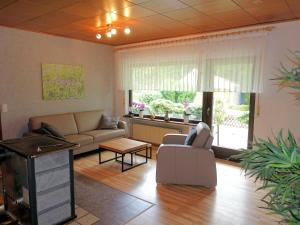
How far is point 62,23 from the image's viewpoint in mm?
3713

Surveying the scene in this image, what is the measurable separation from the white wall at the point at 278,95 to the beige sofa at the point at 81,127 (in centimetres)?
293

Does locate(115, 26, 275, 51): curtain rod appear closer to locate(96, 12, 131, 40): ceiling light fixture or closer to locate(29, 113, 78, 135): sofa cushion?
locate(96, 12, 131, 40): ceiling light fixture

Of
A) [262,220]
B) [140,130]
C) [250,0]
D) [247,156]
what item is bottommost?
[262,220]

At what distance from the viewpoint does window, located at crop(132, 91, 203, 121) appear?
4.85 meters

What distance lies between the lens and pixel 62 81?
4.86 m

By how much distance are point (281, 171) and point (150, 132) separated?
439 centimetres

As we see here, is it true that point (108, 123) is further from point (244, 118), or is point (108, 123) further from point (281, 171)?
point (281, 171)

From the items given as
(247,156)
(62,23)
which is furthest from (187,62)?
(247,156)

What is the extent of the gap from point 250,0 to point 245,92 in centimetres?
170

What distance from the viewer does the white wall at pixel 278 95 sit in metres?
3.51

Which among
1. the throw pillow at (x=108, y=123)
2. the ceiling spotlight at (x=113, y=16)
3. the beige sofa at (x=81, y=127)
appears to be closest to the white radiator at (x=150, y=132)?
the beige sofa at (x=81, y=127)

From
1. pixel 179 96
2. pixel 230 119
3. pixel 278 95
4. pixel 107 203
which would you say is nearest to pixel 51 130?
pixel 107 203

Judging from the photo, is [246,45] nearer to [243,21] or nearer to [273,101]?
[243,21]

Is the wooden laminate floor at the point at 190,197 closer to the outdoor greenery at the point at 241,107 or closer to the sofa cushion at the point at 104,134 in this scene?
the sofa cushion at the point at 104,134
